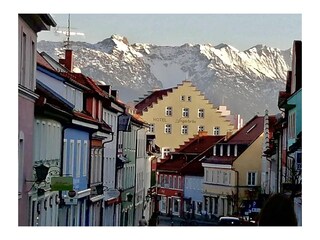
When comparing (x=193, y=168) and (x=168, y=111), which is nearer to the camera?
(x=168, y=111)

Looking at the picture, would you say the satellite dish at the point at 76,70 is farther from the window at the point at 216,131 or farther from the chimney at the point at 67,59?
the window at the point at 216,131

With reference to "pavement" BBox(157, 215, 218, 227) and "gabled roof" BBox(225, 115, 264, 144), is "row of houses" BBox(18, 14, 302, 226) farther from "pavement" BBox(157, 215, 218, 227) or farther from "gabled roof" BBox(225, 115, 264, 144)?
"pavement" BBox(157, 215, 218, 227)

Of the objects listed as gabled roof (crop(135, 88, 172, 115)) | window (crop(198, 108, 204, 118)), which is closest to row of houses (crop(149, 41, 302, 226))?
window (crop(198, 108, 204, 118))

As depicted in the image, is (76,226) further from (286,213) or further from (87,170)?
(286,213)

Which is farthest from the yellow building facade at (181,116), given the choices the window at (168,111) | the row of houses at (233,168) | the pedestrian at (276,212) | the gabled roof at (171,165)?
the pedestrian at (276,212)

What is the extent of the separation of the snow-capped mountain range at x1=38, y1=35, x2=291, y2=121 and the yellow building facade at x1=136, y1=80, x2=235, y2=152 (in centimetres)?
11

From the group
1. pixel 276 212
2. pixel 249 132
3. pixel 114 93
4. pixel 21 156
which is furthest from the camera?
pixel 249 132

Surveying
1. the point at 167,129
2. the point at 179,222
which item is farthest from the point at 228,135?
the point at 179,222

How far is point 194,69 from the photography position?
9094 mm

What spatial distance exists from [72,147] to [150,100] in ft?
3.93

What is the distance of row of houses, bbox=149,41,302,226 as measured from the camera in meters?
9.20

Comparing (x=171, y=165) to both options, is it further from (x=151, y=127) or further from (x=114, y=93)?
(x=114, y=93)

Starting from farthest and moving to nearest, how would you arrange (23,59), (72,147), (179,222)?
(72,147) → (179,222) → (23,59)

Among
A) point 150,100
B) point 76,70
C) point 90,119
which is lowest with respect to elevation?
point 90,119
